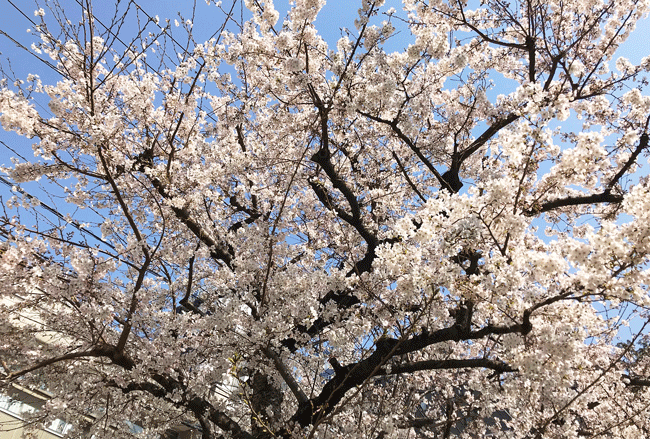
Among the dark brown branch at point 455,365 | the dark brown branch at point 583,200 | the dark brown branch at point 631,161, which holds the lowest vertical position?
the dark brown branch at point 455,365

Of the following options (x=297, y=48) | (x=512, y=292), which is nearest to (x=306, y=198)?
(x=297, y=48)

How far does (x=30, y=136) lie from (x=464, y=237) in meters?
6.03

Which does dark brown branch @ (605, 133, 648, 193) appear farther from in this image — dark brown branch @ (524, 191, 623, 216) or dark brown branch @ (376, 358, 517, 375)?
dark brown branch @ (376, 358, 517, 375)

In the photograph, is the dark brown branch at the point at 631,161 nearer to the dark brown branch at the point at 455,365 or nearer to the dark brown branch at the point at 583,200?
the dark brown branch at the point at 583,200

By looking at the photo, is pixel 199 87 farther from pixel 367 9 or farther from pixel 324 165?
pixel 367 9

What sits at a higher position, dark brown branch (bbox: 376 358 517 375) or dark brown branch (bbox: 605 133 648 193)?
dark brown branch (bbox: 605 133 648 193)

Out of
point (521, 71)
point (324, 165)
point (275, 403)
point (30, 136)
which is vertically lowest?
point (275, 403)

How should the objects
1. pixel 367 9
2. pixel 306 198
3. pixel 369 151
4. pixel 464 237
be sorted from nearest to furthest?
pixel 464 237 < pixel 367 9 < pixel 369 151 < pixel 306 198

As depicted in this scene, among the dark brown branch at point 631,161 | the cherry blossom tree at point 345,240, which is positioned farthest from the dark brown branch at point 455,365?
the dark brown branch at point 631,161

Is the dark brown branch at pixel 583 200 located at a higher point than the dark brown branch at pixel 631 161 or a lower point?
lower

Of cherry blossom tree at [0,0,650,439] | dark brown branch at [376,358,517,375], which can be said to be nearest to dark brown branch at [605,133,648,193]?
cherry blossom tree at [0,0,650,439]

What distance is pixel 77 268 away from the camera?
504 cm

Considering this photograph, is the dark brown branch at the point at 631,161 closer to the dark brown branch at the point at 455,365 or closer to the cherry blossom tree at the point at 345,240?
the cherry blossom tree at the point at 345,240

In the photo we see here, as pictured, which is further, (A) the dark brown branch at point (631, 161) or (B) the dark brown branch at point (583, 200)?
(A) the dark brown branch at point (631, 161)
